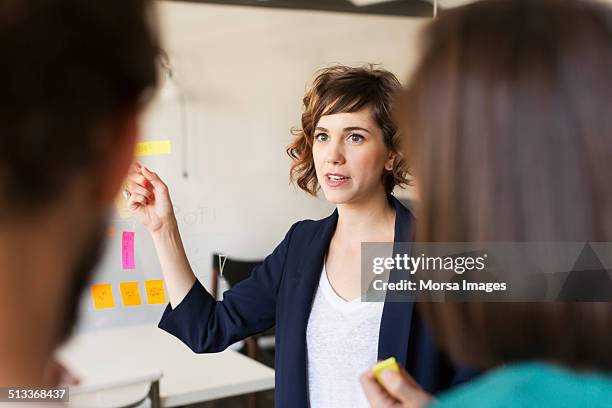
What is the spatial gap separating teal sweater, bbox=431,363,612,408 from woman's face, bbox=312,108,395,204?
0.89 metres

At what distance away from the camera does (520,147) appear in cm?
57

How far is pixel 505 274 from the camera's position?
2.15 ft

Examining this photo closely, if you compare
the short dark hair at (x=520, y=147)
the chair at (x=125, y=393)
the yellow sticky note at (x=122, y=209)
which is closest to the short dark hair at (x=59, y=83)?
the short dark hair at (x=520, y=147)

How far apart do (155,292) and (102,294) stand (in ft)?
0.46

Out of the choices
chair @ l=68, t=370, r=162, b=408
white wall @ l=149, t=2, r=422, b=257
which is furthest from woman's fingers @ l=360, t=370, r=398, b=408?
white wall @ l=149, t=2, r=422, b=257

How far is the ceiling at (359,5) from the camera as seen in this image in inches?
86.7

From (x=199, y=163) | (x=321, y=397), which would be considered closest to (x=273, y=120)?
(x=199, y=163)

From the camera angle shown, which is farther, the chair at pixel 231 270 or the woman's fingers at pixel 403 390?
the chair at pixel 231 270

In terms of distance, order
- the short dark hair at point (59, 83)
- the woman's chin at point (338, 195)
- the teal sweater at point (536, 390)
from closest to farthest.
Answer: the short dark hair at point (59, 83) → the teal sweater at point (536, 390) → the woman's chin at point (338, 195)

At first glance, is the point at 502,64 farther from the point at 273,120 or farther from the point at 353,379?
the point at 273,120

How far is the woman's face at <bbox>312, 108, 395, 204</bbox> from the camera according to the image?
1445mm

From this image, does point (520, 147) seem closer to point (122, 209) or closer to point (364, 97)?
point (364, 97)

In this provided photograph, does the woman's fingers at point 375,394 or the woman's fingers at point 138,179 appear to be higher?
the woman's fingers at point 138,179

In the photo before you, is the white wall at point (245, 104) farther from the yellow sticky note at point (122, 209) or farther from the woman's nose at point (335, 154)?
the woman's nose at point (335, 154)
